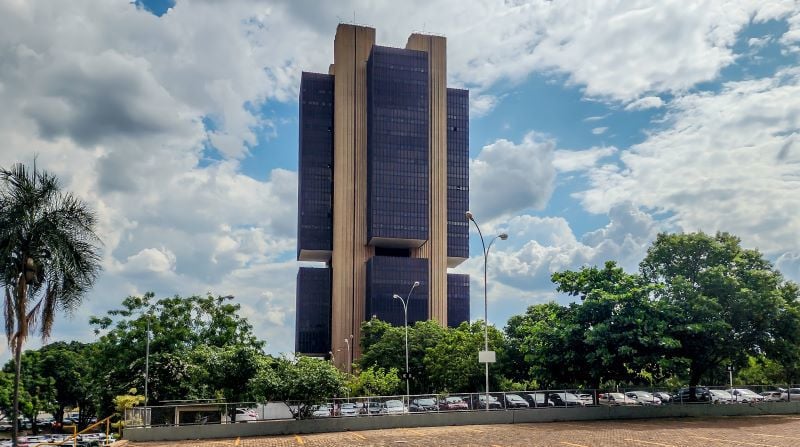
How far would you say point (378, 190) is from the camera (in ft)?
449

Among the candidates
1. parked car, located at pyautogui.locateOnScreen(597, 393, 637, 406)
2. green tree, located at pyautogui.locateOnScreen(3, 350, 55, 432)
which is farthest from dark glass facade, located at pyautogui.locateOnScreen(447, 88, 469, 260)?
parked car, located at pyautogui.locateOnScreen(597, 393, 637, 406)

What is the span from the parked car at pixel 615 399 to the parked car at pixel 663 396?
76.5 inches

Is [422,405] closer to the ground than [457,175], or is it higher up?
closer to the ground

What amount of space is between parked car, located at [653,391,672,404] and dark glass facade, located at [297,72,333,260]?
355ft

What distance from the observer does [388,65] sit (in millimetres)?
142000

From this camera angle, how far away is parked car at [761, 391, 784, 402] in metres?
42.3

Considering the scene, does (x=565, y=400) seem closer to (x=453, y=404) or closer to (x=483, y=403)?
(x=483, y=403)

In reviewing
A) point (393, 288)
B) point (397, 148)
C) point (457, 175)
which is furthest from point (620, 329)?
point (457, 175)

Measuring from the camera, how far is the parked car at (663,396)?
39.8m

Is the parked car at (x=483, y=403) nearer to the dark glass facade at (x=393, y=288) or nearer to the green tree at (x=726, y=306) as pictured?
the green tree at (x=726, y=306)

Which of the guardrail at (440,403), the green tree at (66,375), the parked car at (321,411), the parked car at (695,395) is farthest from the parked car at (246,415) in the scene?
the green tree at (66,375)

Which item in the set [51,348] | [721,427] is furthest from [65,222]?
[51,348]

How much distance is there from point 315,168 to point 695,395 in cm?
11382

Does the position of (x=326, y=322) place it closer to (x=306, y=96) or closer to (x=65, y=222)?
(x=306, y=96)
